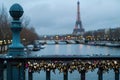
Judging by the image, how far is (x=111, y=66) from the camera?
10.1 metres

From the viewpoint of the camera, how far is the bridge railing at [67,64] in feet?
32.7

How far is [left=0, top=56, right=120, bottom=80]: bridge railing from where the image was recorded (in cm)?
997

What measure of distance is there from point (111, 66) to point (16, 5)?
287 cm

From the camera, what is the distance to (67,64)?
1003cm

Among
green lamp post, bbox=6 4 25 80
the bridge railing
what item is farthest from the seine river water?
green lamp post, bbox=6 4 25 80

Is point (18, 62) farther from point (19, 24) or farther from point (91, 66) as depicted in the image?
point (91, 66)

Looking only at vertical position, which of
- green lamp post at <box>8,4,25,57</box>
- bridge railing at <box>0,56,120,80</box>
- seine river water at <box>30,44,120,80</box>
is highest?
green lamp post at <box>8,4,25,57</box>

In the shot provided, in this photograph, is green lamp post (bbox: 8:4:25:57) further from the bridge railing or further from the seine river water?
the seine river water

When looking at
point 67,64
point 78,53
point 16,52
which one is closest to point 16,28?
point 16,52

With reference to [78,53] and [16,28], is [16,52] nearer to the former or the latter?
[16,28]

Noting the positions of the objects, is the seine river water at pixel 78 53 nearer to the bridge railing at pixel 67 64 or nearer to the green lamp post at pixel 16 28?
the bridge railing at pixel 67 64

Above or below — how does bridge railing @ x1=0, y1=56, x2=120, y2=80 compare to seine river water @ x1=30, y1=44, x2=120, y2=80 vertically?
above

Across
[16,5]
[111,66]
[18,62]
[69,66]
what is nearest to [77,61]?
[69,66]

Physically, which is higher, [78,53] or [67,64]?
[67,64]
